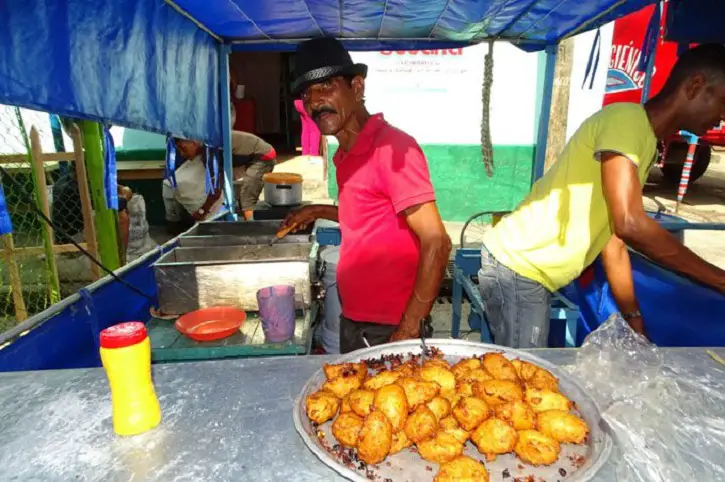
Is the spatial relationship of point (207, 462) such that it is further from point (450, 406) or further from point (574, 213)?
point (574, 213)

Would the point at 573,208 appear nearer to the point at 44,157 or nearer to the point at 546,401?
the point at 546,401

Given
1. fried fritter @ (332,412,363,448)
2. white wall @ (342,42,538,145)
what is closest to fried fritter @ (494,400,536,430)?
fried fritter @ (332,412,363,448)

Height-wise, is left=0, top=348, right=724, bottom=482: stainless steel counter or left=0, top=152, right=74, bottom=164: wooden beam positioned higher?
left=0, top=152, right=74, bottom=164: wooden beam

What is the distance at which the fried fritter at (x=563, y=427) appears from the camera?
41.5 inches

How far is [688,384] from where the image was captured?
1.32 meters

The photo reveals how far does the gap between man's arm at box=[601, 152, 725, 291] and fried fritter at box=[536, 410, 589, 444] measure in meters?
1.09

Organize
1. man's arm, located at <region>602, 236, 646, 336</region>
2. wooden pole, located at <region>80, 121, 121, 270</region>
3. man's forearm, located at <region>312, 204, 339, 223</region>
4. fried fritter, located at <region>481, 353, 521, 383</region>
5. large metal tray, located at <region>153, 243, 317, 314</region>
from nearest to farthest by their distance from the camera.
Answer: fried fritter, located at <region>481, 353, 521, 383</region>, man's arm, located at <region>602, 236, 646, 336</region>, large metal tray, located at <region>153, 243, 317, 314</region>, man's forearm, located at <region>312, 204, 339, 223</region>, wooden pole, located at <region>80, 121, 121, 270</region>

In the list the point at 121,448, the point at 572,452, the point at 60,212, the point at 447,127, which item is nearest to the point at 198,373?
the point at 121,448

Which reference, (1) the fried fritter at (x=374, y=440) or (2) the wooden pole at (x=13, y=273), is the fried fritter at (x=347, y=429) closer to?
(1) the fried fritter at (x=374, y=440)

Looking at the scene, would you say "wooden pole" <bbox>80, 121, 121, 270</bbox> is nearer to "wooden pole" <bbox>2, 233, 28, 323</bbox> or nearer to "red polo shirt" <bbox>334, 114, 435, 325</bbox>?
"wooden pole" <bbox>2, 233, 28, 323</bbox>

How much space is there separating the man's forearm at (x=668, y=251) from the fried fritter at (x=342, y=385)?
1.36m

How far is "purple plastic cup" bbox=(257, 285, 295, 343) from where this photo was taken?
94.3 inches

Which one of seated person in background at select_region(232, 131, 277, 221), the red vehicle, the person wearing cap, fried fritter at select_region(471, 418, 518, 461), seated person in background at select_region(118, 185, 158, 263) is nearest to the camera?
fried fritter at select_region(471, 418, 518, 461)

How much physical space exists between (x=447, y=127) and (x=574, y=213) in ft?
19.3
